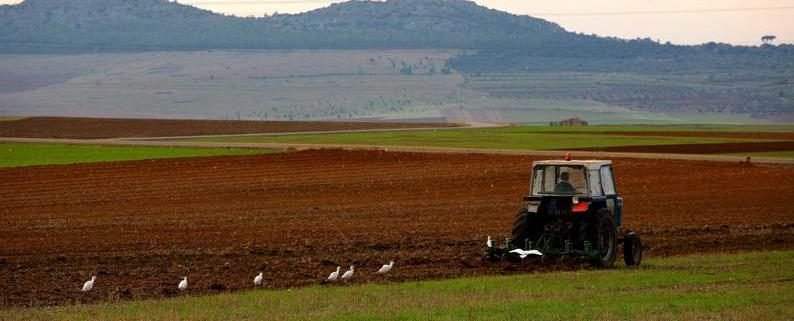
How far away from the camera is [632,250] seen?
23.5m

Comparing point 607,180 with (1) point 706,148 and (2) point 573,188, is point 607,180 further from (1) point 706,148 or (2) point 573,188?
(1) point 706,148

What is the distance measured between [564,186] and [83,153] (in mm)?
50517

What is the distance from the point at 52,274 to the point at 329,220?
12052 mm

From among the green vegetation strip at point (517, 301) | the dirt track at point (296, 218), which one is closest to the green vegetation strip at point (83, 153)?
the dirt track at point (296, 218)

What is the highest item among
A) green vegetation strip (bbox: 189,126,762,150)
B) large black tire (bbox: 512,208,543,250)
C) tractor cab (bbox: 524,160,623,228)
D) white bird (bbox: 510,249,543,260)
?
tractor cab (bbox: 524,160,623,228)

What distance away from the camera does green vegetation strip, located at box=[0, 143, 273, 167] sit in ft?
207

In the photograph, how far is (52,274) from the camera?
22.5 m

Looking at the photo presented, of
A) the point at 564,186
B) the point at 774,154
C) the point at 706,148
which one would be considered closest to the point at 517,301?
the point at 564,186

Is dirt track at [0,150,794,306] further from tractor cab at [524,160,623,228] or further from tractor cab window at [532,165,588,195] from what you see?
tractor cab window at [532,165,588,195]

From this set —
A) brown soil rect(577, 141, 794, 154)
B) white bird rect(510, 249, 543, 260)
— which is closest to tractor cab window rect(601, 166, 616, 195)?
white bird rect(510, 249, 543, 260)

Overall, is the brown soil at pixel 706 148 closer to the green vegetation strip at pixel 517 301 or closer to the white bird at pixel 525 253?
the white bird at pixel 525 253

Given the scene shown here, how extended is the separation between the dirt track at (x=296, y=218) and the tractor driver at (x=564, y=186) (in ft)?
5.20

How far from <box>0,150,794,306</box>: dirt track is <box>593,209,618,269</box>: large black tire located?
164 centimetres

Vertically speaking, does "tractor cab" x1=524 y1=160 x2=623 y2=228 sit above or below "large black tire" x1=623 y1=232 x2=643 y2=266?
above
